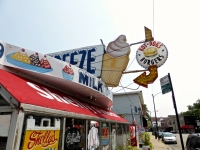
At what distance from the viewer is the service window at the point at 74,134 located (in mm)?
4512

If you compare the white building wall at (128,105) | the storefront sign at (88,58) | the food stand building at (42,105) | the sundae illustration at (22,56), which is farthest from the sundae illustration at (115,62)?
the white building wall at (128,105)

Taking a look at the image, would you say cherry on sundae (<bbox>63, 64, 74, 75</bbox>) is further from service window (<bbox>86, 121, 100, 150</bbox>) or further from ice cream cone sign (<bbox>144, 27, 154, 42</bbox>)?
ice cream cone sign (<bbox>144, 27, 154, 42</bbox>)

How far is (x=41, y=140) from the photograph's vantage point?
3312mm

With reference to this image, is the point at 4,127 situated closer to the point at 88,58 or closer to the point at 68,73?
the point at 68,73

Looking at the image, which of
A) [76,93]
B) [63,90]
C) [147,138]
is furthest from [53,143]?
[147,138]

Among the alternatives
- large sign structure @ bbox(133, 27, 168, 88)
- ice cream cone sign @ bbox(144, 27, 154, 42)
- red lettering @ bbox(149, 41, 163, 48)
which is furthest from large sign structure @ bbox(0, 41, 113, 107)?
ice cream cone sign @ bbox(144, 27, 154, 42)

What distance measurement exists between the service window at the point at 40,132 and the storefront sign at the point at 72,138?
634mm

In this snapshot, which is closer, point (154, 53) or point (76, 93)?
point (76, 93)

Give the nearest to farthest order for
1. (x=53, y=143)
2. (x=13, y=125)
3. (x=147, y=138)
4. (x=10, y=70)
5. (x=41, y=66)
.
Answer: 1. (x=13, y=125)
2. (x=53, y=143)
3. (x=10, y=70)
4. (x=41, y=66)
5. (x=147, y=138)

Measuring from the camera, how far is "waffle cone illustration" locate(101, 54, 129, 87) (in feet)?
31.4

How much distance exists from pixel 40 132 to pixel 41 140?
0.16m

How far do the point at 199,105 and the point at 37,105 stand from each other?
85.7m

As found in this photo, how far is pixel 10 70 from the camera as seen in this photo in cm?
423

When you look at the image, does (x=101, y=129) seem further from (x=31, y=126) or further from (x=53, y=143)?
(x=31, y=126)
